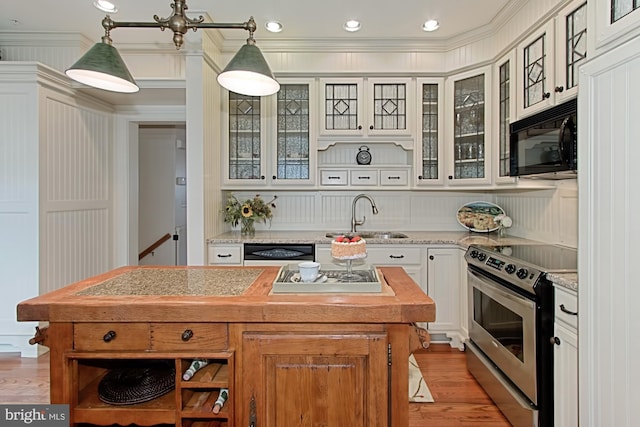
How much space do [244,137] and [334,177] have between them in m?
0.98

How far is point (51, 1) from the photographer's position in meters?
2.88

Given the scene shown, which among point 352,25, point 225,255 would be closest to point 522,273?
point 225,255

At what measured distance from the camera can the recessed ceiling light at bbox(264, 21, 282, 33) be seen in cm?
321

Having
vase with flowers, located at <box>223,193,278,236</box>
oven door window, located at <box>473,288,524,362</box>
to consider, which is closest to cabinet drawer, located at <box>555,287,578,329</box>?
oven door window, located at <box>473,288,524,362</box>

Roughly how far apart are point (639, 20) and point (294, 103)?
2.78m

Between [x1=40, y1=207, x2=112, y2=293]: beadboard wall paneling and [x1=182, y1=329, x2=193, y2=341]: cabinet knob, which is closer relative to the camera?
[x1=182, y1=329, x2=193, y2=341]: cabinet knob

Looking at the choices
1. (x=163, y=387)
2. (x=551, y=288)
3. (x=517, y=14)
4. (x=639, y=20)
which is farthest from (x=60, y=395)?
(x=517, y=14)

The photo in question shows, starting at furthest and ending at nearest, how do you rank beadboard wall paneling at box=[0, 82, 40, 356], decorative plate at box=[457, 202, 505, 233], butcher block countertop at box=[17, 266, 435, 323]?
decorative plate at box=[457, 202, 505, 233]
beadboard wall paneling at box=[0, 82, 40, 356]
butcher block countertop at box=[17, 266, 435, 323]

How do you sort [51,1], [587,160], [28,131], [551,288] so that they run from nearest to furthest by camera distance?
1. [587,160]
2. [551,288]
3. [51,1]
4. [28,131]

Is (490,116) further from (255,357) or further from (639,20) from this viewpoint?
(255,357)

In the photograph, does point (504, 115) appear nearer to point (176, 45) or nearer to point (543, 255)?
point (543, 255)

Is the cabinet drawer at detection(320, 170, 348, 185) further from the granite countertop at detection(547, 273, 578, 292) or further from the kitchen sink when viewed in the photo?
the granite countertop at detection(547, 273, 578, 292)

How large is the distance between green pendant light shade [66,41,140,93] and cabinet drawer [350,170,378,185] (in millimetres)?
2290

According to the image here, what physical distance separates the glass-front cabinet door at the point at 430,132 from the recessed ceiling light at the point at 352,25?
78 centimetres
